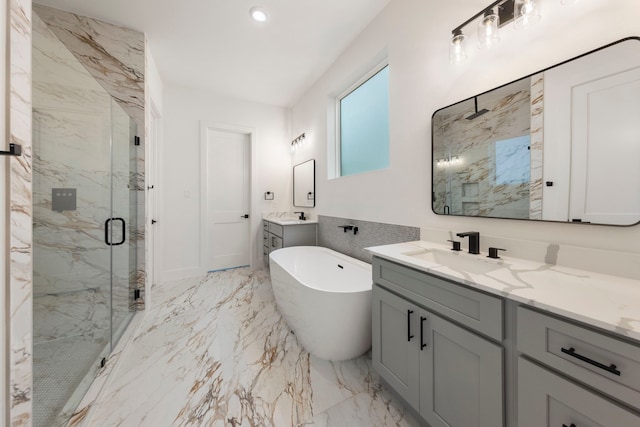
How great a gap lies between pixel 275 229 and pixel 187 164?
1.58 meters

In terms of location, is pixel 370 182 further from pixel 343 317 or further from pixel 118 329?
pixel 118 329

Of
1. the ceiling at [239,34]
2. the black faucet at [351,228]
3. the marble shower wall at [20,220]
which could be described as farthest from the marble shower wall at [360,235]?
the marble shower wall at [20,220]

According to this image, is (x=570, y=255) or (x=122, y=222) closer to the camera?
(x=570, y=255)

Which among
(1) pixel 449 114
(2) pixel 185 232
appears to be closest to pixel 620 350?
(1) pixel 449 114

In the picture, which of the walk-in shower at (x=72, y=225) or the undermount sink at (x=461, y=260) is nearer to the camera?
the undermount sink at (x=461, y=260)

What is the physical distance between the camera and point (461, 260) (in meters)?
1.32

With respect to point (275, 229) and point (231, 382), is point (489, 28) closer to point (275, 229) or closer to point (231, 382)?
point (231, 382)

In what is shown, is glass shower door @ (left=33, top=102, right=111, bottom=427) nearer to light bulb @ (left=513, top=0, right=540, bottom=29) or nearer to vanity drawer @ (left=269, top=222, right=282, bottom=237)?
vanity drawer @ (left=269, top=222, right=282, bottom=237)

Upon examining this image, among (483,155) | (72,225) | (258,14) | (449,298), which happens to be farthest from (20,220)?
(258,14)

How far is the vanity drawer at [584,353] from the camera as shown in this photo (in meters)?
0.57

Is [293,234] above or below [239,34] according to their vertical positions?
below

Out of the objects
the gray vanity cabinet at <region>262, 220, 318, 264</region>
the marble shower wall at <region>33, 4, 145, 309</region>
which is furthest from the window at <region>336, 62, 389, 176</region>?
the marble shower wall at <region>33, 4, 145, 309</region>

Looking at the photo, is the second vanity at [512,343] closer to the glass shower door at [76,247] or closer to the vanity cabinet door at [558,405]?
the vanity cabinet door at [558,405]

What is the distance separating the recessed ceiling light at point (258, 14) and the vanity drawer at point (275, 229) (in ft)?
7.11
